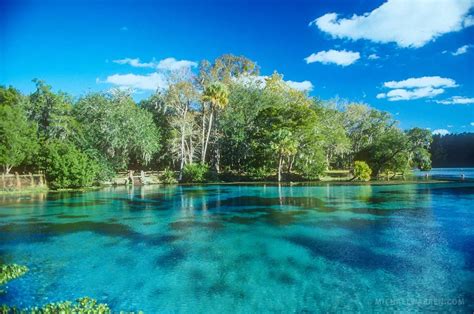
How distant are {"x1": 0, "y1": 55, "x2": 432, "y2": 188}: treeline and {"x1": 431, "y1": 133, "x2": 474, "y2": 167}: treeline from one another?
252 ft

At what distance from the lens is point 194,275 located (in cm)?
1198

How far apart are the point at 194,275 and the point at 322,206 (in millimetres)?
16468

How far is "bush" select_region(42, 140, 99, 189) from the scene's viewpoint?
129ft

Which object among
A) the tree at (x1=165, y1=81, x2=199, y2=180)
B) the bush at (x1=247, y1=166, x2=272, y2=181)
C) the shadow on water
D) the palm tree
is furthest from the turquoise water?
the tree at (x1=165, y1=81, x2=199, y2=180)

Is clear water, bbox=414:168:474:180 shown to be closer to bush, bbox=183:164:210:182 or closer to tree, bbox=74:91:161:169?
bush, bbox=183:164:210:182

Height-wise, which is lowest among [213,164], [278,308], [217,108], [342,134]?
[278,308]

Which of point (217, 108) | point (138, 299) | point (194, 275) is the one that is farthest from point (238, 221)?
point (217, 108)

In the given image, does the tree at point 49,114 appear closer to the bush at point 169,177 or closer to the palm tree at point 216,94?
the bush at point 169,177

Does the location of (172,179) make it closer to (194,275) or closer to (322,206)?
(322,206)

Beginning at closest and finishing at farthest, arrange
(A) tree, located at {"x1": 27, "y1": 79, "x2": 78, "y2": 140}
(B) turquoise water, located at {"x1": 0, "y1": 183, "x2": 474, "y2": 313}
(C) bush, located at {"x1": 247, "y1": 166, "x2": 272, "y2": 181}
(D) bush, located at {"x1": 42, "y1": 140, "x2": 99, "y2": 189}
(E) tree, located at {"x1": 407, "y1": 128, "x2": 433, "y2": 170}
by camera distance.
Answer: (B) turquoise water, located at {"x1": 0, "y1": 183, "x2": 474, "y2": 313} → (D) bush, located at {"x1": 42, "y1": 140, "x2": 99, "y2": 189} → (A) tree, located at {"x1": 27, "y1": 79, "x2": 78, "y2": 140} → (C) bush, located at {"x1": 247, "y1": 166, "x2": 272, "y2": 181} → (E) tree, located at {"x1": 407, "y1": 128, "x2": 433, "y2": 170}

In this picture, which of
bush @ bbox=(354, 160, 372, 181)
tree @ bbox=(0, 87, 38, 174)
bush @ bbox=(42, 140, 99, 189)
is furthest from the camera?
bush @ bbox=(354, 160, 372, 181)

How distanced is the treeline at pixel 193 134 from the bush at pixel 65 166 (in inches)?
4.1

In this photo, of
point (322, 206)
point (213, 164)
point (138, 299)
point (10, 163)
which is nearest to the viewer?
point (138, 299)

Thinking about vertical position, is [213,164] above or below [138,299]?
above
